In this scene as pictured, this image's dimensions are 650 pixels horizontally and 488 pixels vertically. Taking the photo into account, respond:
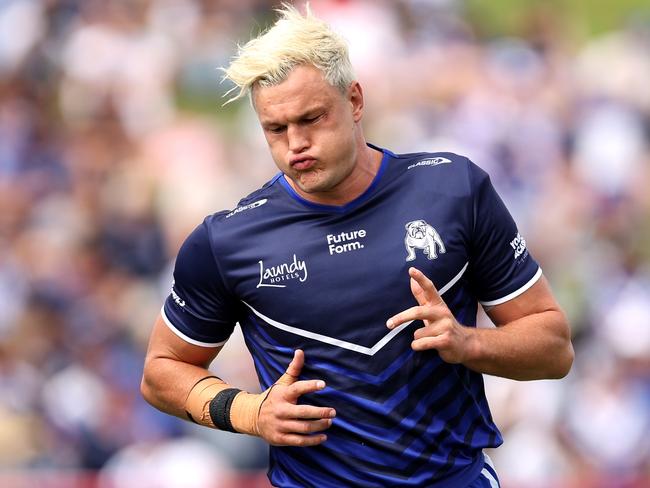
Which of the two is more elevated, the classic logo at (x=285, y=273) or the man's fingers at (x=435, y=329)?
the classic logo at (x=285, y=273)

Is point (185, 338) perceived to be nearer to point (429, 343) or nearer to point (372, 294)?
point (372, 294)

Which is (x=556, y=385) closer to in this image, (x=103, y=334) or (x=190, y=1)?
(x=103, y=334)

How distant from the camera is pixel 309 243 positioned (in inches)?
169

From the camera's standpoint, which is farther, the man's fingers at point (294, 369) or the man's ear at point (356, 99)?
the man's ear at point (356, 99)

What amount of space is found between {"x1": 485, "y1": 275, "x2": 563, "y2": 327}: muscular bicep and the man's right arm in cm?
75

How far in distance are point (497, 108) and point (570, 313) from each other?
2091 millimetres

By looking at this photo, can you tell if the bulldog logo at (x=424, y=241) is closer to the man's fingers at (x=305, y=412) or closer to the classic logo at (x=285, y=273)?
the classic logo at (x=285, y=273)

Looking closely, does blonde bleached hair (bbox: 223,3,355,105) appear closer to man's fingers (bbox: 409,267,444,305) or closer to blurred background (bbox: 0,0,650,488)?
man's fingers (bbox: 409,267,444,305)

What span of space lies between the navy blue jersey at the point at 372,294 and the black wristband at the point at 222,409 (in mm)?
152

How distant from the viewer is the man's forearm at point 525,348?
4082mm

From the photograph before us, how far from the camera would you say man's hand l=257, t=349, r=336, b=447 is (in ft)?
13.0

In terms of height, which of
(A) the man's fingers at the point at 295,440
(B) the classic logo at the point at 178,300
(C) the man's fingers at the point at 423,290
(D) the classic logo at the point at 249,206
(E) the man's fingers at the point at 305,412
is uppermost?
(D) the classic logo at the point at 249,206

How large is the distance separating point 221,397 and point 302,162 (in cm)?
92

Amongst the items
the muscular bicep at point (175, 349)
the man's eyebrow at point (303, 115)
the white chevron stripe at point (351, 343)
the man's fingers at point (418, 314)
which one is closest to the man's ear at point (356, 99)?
the man's eyebrow at point (303, 115)
